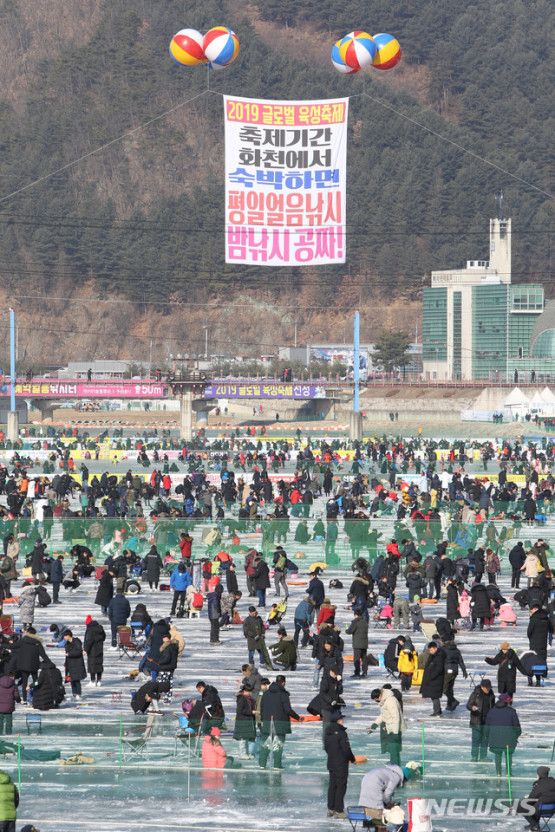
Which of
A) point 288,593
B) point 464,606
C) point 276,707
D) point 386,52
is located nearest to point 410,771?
point 276,707

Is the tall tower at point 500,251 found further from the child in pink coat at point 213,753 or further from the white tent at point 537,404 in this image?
the child in pink coat at point 213,753

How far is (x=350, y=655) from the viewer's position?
74.6 feet

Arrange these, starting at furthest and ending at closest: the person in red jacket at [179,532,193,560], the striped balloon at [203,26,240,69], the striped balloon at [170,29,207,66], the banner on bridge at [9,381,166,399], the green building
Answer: the green building → the banner on bridge at [9,381,166,399] → the striped balloon at [170,29,207,66] → the striped balloon at [203,26,240,69] → the person in red jacket at [179,532,193,560]

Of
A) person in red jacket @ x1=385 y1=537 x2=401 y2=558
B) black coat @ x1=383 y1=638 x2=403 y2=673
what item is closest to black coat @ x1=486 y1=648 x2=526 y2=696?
black coat @ x1=383 y1=638 x2=403 y2=673

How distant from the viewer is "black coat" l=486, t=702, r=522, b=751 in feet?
51.2

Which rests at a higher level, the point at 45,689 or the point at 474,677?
the point at 45,689

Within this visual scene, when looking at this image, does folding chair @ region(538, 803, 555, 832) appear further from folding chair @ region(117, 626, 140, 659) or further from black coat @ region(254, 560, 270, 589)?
black coat @ region(254, 560, 270, 589)

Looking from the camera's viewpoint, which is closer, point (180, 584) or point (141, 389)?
point (180, 584)

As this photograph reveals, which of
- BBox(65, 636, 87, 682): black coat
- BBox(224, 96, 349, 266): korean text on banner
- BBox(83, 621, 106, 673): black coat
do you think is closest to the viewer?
BBox(65, 636, 87, 682): black coat

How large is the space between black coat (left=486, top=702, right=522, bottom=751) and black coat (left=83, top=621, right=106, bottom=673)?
5.60 m

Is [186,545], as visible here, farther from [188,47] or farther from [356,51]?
[188,47]

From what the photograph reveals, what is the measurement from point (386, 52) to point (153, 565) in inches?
1167

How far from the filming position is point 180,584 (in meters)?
25.3

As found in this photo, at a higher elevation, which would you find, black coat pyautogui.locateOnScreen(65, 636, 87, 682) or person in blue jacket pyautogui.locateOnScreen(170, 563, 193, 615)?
person in blue jacket pyautogui.locateOnScreen(170, 563, 193, 615)
